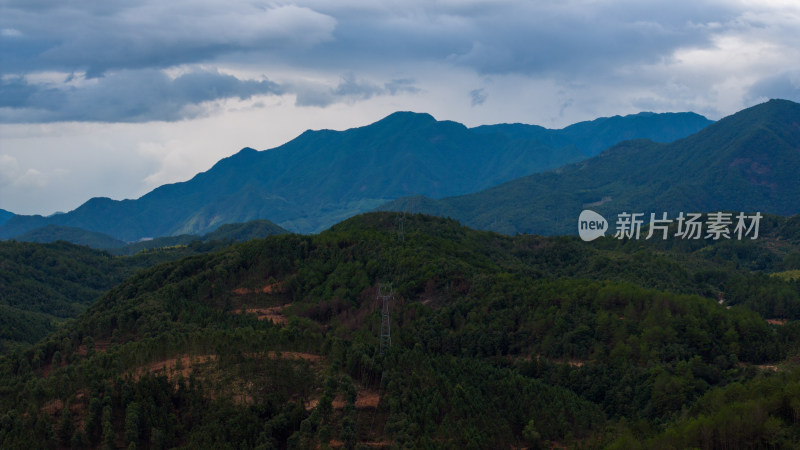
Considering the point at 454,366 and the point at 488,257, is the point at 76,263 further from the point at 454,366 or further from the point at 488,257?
the point at 454,366

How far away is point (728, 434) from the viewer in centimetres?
4462

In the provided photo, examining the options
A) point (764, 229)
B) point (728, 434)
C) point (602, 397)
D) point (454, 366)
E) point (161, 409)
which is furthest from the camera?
point (764, 229)

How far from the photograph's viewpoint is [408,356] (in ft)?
203

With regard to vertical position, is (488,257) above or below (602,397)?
above

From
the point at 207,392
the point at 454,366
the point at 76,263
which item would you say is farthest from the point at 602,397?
the point at 76,263

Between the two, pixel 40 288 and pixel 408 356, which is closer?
pixel 408 356

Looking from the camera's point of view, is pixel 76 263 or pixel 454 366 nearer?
pixel 454 366

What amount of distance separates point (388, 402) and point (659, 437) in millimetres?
18660

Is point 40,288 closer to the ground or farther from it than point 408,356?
closer to the ground

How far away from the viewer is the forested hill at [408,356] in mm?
51469

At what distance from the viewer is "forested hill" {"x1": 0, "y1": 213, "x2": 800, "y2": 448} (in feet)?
169

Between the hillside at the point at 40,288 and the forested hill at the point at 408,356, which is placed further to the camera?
the hillside at the point at 40,288

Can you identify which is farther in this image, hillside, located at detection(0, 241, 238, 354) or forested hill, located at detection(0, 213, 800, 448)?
hillside, located at detection(0, 241, 238, 354)

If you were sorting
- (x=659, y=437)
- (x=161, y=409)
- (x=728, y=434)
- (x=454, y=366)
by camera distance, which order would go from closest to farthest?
(x=728, y=434) → (x=659, y=437) → (x=161, y=409) → (x=454, y=366)
